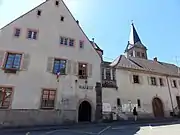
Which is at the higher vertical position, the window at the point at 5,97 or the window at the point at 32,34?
the window at the point at 32,34

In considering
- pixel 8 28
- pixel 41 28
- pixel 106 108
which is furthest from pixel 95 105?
pixel 8 28

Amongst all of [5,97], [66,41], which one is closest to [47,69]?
[66,41]

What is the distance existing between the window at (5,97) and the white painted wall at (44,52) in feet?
1.52

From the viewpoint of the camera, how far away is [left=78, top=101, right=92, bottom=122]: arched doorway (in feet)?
60.0

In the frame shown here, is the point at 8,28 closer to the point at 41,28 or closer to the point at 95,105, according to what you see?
the point at 41,28

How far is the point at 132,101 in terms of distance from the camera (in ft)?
68.7

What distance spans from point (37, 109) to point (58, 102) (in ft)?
7.01

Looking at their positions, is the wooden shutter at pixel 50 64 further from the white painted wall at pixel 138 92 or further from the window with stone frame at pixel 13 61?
the white painted wall at pixel 138 92

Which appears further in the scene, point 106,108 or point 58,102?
point 106,108

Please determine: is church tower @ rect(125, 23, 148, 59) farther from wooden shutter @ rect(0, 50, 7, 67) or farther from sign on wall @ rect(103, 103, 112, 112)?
wooden shutter @ rect(0, 50, 7, 67)

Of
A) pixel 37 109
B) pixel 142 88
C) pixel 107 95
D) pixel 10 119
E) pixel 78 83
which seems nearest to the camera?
pixel 10 119

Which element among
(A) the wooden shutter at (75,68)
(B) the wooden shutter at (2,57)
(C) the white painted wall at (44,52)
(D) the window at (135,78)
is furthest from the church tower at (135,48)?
(B) the wooden shutter at (2,57)

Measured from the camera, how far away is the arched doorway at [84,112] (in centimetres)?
1830

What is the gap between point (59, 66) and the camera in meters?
18.2
